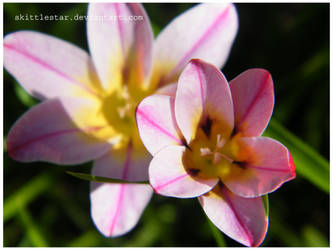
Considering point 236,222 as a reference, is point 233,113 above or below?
above

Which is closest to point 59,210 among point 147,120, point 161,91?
point 161,91

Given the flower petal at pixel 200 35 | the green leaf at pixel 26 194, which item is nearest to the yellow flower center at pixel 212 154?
the flower petal at pixel 200 35

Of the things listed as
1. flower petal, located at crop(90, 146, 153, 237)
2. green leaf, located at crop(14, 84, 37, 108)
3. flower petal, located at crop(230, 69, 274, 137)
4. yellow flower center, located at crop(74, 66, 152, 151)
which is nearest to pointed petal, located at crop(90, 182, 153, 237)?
flower petal, located at crop(90, 146, 153, 237)

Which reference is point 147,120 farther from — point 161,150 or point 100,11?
point 100,11

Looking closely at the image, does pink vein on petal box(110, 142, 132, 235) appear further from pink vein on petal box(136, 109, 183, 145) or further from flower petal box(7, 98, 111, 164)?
pink vein on petal box(136, 109, 183, 145)

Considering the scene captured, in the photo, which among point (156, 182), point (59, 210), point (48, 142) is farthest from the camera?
point (59, 210)

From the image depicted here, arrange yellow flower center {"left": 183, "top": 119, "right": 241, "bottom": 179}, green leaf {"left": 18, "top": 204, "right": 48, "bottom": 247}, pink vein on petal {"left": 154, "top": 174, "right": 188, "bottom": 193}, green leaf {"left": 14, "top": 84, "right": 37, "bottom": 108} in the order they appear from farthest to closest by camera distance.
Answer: green leaf {"left": 14, "top": 84, "right": 37, "bottom": 108} → green leaf {"left": 18, "top": 204, "right": 48, "bottom": 247} → yellow flower center {"left": 183, "top": 119, "right": 241, "bottom": 179} → pink vein on petal {"left": 154, "top": 174, "right": 188, "bottom": 193}
